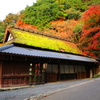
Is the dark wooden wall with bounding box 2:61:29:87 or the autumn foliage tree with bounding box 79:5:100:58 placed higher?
the autumn foliage tree with bounding box 79:5:100:58

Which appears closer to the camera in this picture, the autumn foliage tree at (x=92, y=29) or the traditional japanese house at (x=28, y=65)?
the traditional japanese house at (x=28, y=65)

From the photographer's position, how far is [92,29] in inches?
766

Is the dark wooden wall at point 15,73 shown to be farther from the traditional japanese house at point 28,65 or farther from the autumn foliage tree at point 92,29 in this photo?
the autumn foliage tree at point 92,29

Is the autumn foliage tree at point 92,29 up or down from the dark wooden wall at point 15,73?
up

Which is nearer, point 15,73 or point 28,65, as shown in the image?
point 15,73

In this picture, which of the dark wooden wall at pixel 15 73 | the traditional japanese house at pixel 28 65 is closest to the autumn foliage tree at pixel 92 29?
the traditional japanese house at pixel 28 65

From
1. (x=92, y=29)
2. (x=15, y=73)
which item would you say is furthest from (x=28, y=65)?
(x=92, y=29)

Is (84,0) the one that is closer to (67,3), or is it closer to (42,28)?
(67,3)

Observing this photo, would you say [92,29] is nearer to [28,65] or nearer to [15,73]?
[28,65]

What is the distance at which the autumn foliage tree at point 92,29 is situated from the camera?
1915 cm

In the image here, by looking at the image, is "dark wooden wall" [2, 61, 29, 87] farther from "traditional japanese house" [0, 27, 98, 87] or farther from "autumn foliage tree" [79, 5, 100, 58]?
"autumn foliage tree" [79, 5, 100, 58]

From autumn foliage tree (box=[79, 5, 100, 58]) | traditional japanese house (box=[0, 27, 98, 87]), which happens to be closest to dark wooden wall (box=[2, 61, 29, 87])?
traditional japanese house (box=[0, 27, 98, 87])

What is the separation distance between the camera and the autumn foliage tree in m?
19.1

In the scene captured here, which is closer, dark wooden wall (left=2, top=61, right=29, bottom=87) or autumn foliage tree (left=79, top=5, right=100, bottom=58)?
dark wooden wall (left=2, top=61, right=29, bottom=87)
